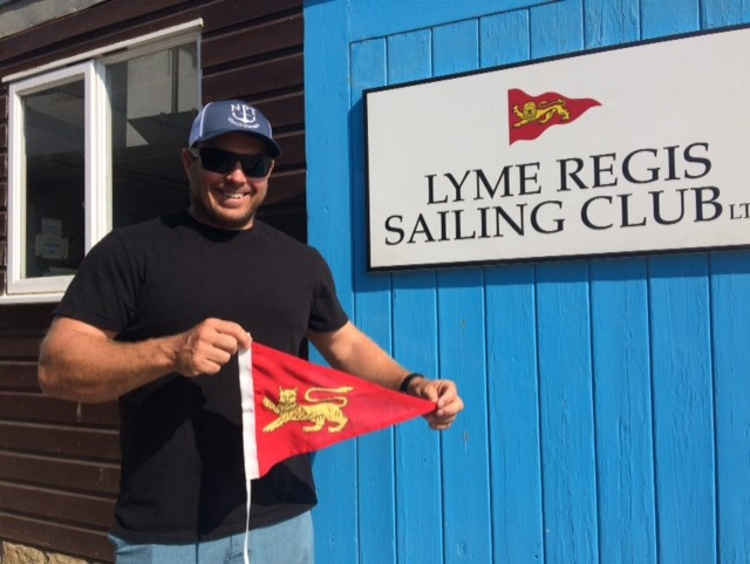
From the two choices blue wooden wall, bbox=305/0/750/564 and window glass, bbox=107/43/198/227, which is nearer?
blue wooden wall, bbox=305/0/750/564

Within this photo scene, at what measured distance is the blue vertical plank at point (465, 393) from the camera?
113 inches

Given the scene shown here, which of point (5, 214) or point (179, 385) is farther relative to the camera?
point (5, 214)

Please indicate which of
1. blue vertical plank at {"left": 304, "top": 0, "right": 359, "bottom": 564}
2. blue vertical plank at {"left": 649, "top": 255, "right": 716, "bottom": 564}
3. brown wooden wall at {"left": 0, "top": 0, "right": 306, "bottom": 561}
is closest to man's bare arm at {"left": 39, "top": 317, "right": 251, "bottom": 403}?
blue vertical plank at {"left": 304, "top": 0, "right": 359, "bottom": 564}

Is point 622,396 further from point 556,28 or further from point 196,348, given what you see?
point 196,348

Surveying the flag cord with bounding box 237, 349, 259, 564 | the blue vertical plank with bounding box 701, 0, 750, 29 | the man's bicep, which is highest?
the blue vertical plank with bounding box 701, 0, 750, 29

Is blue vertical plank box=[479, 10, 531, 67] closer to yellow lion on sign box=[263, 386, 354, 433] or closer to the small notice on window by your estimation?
yellow lion on sign box=[263, 386, 354, 433]

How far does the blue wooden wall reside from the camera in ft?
8.23

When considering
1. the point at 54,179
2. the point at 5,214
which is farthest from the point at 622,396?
the point at 5,214

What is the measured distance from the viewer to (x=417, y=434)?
9.84 feet

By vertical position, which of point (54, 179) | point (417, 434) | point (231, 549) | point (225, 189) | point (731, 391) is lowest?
point (231, 549)

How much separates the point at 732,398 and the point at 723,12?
1.31 metres

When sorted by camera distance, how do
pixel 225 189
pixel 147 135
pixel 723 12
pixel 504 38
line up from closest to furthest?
pixel 225 189 < pixel 723 12 < pixel 504 38 < pixel 147 135

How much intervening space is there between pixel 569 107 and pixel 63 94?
10.2 ft

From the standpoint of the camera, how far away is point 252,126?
81.1 inches
